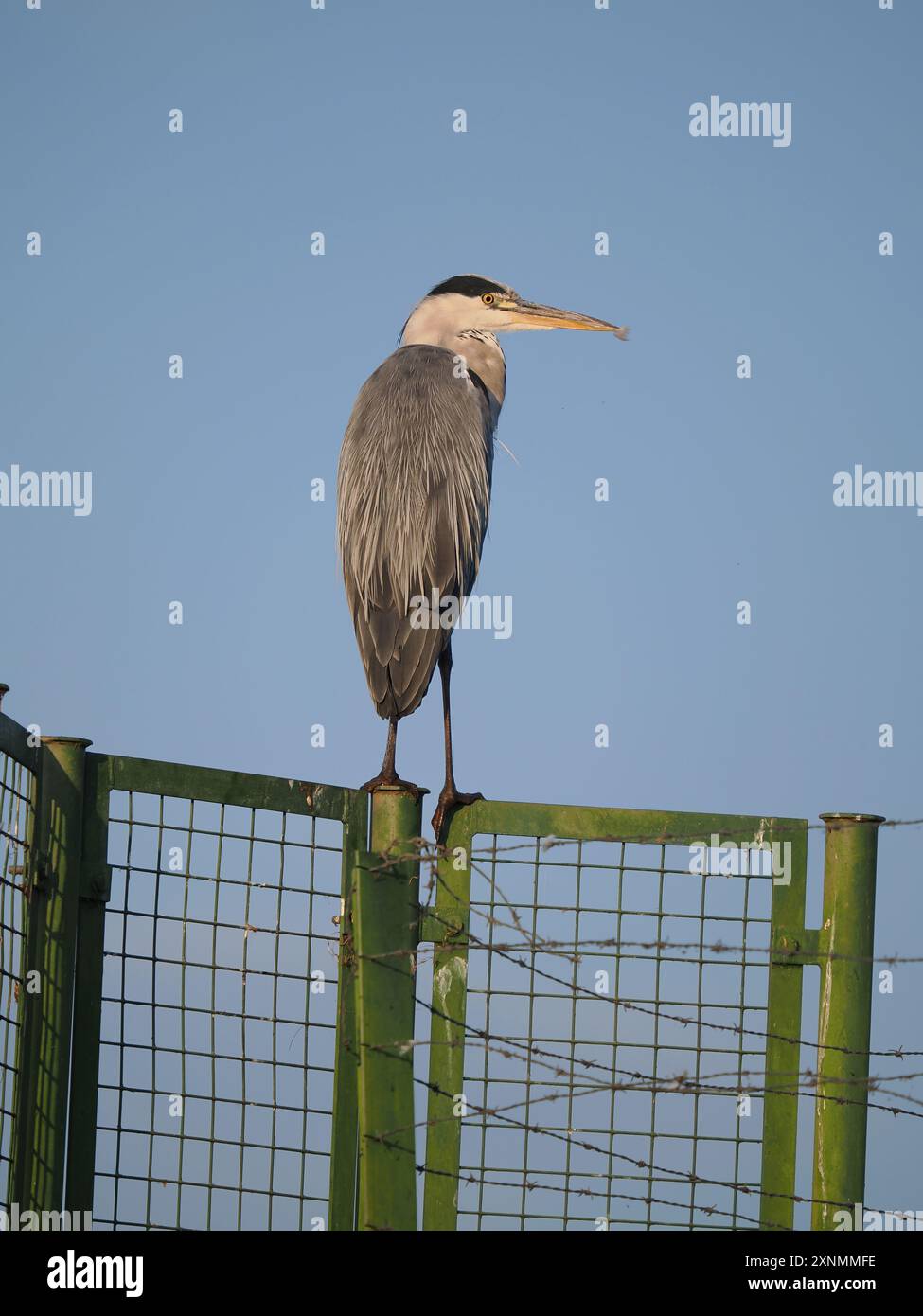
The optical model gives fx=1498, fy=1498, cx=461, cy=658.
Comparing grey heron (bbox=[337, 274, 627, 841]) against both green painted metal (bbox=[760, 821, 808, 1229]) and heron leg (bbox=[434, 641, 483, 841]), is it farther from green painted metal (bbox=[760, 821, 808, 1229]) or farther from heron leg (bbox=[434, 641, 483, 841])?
green painted metal (bbox=[760, 821, 808, 1229])

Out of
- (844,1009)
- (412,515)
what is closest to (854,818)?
(844,1009)

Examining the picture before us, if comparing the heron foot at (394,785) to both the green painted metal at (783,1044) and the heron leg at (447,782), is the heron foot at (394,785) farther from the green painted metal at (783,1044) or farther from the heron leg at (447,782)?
the green painted metal at (783,1044)

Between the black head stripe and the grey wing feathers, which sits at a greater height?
the black head stripe

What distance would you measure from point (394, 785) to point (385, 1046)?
2063mm

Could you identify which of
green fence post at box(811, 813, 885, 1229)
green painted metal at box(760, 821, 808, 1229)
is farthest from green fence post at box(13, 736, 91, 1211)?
green fence post at box(811, 813, 885, 1229)

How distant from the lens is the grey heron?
6.23m

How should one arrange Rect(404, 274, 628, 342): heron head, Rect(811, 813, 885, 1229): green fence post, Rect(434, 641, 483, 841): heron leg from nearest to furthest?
Rect(811, 813, 885, 1229): green fence post, Rect(434, 641, 483, 841): heron leg, Rect(404, 274, 628, 342): heron head

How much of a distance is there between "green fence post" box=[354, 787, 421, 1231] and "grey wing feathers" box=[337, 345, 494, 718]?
9.84ft

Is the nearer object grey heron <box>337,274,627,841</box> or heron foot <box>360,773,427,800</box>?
heron foot <box>360,773,427,800</box>

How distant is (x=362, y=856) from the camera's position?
10.4 feet

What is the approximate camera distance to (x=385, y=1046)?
3.14m

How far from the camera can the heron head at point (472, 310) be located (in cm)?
872
